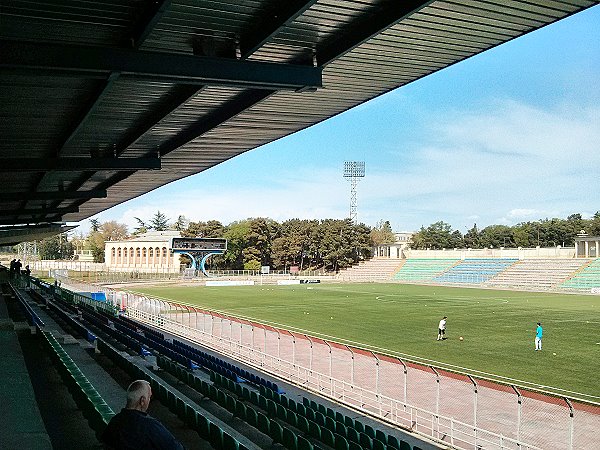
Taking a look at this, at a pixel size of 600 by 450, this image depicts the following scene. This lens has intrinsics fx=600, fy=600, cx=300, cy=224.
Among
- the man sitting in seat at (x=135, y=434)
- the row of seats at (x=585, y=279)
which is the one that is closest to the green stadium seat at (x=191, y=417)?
the man sitting in seat at (x=135, y=434)

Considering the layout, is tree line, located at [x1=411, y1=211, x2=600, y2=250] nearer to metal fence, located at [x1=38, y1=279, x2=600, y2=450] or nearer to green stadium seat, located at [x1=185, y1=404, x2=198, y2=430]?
metal fence, located at [x1=38, y1=279, x2=600, y2=450]

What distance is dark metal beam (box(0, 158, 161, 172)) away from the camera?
19.5 meters

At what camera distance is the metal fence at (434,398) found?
1314 cm

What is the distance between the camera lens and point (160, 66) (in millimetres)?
10328

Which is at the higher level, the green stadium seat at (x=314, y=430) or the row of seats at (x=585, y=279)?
the green stadium seat at (x=314, y=430)

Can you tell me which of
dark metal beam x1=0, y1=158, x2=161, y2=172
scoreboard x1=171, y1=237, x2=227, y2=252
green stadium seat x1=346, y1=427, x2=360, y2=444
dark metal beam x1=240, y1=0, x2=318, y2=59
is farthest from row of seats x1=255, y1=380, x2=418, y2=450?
scoreboard x1=171, y1=237, x2=227, y2=252

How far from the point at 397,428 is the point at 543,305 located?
39046 mm

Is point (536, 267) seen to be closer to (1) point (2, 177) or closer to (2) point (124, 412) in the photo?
(1) point (2, 177)

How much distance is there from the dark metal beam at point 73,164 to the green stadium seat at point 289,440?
549 inches

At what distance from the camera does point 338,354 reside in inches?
958

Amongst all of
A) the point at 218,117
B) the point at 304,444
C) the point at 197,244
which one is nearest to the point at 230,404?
the point at 304,444

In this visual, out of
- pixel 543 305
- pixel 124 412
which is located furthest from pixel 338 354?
pixel 543 305

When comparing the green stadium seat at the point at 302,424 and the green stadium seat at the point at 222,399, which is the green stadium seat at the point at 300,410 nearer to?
the green stadium seat at the point at 302,424

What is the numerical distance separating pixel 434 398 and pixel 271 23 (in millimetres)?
11859
